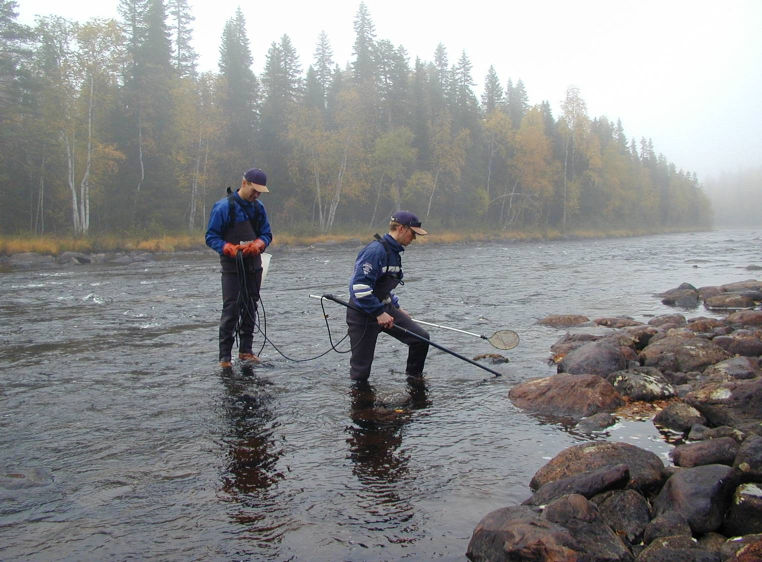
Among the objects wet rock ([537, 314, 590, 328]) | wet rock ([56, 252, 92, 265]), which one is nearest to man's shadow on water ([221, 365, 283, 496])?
wet rock ([537, 314, 590, 328])

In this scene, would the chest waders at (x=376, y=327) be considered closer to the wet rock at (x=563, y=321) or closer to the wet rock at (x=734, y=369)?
the wet rock at (x=734, y=369)

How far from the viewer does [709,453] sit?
14.5 feet

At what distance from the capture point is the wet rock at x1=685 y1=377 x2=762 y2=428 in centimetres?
552

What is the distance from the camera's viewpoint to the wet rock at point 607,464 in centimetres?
416

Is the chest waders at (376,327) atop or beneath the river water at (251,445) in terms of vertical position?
atop

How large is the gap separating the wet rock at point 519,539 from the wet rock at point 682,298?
41.4 ft

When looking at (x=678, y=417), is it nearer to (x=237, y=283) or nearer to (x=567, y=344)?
(x=567, y=344)

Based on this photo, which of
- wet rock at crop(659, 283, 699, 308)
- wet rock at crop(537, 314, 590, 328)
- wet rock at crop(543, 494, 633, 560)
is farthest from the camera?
wet rock at crop(659, 283, 699, 308)

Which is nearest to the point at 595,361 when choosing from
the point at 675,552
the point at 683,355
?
the point at 683,355

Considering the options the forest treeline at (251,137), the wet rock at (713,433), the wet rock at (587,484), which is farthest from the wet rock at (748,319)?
the forest treeline at (251,137)

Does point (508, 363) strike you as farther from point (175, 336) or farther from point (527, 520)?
point (175, 336)

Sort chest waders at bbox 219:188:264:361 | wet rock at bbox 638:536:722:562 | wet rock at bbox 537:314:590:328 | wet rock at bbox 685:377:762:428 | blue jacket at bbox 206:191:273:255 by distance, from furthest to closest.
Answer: wet rock at bbox 537:314:590:328 < chest waders at bbox 219:188:264:361 < blue jacket at bbox 206:191:273:255 < wet rock at bbox 685:377:762:428 < wet rock at bbox 638:536:722:562

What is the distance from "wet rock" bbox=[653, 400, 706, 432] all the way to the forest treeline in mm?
40059

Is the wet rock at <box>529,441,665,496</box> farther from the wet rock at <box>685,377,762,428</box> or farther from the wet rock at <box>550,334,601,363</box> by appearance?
the wet rock at <box>550,334,601,363</box>
